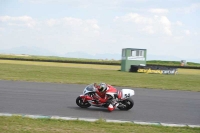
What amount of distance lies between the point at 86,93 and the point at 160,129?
4236mm

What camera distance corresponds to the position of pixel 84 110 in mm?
12750

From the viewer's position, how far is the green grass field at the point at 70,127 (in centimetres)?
862

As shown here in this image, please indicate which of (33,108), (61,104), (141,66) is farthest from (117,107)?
(141,66)

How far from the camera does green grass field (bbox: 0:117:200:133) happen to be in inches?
339

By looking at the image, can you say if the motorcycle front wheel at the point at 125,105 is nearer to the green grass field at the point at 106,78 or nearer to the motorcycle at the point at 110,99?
the motorcycle at the point at 110,99

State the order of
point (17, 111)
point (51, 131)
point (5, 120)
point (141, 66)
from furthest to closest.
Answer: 1. point (141, 66)
2. point (17, 111)
3. point (5, 120)
4. point (51, 131)

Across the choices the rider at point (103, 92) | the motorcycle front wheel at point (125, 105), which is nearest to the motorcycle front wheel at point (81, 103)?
the rider at point (103, 92)

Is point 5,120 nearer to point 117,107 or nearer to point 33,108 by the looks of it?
point 33,108

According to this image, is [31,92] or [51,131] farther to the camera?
[31,92]

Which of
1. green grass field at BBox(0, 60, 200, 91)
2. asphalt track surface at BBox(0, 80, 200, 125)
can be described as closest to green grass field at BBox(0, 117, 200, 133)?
asphalt track surface at BBox(0, 80, 200, 125)

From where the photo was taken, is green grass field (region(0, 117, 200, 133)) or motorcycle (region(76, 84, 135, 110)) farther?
motorcycle (region(76, 84, 135, 110))

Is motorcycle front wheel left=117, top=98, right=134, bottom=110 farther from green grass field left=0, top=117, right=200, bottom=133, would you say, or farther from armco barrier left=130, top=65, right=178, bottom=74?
armco barrier left=130, top=65, right=178, bottom=74

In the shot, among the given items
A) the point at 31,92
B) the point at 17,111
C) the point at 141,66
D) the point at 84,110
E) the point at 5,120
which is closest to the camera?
the point at 5,120

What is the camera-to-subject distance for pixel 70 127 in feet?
30.0
